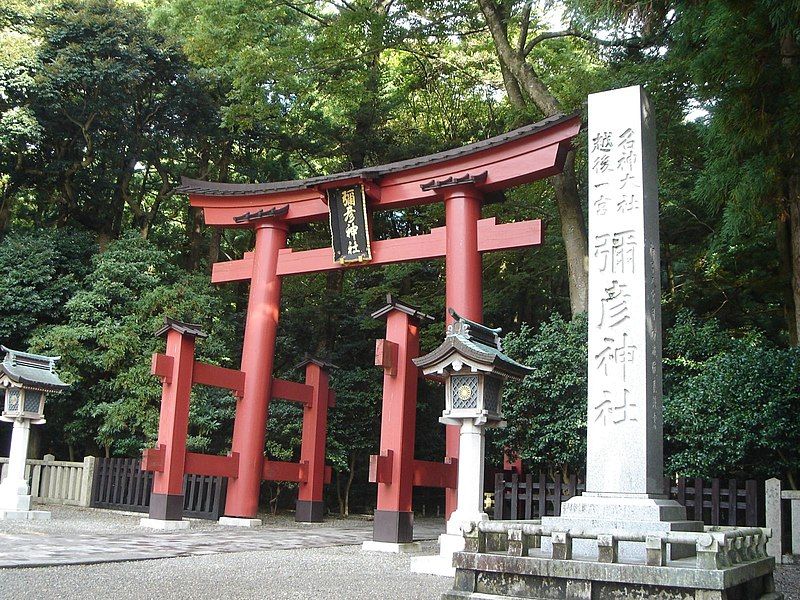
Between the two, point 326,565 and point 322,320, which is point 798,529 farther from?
point 322,320

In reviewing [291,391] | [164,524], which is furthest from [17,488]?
[291,391]

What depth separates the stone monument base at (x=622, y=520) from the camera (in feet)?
18.3

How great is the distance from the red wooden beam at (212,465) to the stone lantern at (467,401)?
5.30 metres

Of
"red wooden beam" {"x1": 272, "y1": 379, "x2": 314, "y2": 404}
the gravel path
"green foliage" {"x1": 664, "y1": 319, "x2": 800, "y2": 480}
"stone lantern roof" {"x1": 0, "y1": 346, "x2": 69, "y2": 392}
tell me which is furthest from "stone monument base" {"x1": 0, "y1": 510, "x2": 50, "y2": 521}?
"green foliage" {"x1": 664, "y1": 319, "x2": 800, "y2": 480}

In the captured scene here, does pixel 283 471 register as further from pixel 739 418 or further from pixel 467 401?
pixel 739 418

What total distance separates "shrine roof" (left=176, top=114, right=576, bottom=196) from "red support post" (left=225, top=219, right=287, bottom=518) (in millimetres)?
758

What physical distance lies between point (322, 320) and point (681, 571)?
14270 mm

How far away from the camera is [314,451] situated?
1347 centimetres

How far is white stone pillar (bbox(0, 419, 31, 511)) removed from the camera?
11453 mm

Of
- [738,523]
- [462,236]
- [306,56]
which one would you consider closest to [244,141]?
[306,56]

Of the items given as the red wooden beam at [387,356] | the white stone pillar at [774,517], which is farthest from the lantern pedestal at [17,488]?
the white stone pillar at [774,517]

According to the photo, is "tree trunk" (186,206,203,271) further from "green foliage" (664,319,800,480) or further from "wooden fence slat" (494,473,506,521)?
"green foliage" (664,319,800,480)

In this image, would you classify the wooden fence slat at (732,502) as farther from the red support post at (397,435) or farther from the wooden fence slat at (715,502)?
the red support post at (397,435)

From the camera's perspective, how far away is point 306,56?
16.4 m
